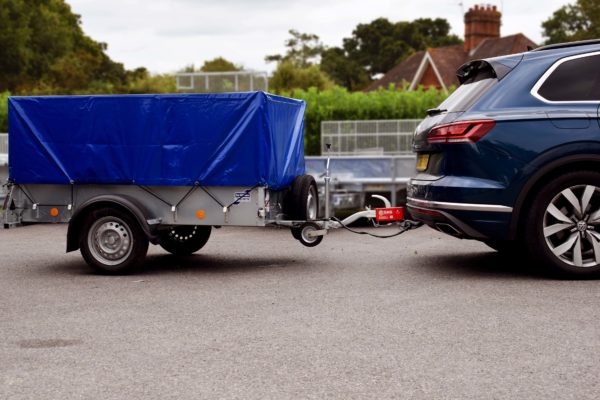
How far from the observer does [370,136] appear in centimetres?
3097

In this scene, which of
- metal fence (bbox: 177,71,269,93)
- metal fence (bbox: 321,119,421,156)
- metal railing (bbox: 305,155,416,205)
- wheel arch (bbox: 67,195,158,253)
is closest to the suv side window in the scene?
wheel arch (bbox: 67,195,158,253)

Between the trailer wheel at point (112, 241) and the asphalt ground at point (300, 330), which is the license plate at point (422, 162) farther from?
the trailer wheel at point (112, 241)

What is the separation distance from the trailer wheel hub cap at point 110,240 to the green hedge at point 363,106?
2385 cm

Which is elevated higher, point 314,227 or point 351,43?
point 351,43

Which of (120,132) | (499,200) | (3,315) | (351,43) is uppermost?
(351,43)

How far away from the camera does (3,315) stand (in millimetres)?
6910

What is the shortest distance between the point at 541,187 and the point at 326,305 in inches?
94.5

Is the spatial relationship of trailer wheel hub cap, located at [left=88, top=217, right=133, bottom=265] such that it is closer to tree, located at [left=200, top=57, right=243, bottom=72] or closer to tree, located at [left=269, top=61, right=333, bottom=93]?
tree, located at [left=269, top=61, right=333, bottom=93]

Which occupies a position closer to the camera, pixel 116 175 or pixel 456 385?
pixel 456 385

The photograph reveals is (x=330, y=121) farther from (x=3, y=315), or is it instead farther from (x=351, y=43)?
(x=351, y=43)

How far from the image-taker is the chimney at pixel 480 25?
5116cm

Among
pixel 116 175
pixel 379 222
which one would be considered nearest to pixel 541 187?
pixel 379 222

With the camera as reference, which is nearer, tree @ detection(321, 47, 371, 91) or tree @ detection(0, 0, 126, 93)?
tree @ detection(0, 0, 126, 93)

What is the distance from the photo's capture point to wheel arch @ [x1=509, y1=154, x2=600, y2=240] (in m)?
8.02
